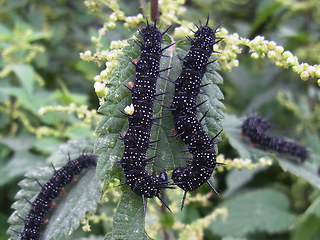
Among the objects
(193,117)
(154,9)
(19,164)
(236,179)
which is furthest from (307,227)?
(19,164)

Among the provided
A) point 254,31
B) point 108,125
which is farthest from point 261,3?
point 108,125

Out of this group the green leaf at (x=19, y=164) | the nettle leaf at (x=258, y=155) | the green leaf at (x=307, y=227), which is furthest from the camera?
the green leaf at (x=307, y=227)

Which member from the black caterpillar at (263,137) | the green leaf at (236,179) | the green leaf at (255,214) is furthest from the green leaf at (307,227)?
the black caterpillar at (263,137)

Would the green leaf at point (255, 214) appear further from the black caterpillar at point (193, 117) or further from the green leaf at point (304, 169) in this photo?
the black caterpillar at point (193, 117)

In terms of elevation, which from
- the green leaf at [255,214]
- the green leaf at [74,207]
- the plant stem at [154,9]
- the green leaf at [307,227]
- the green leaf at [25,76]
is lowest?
the green leaf at [307,227]

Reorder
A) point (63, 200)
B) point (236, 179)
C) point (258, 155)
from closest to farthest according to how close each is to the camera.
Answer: point (63, 200) < point (258, 155) < point (236, 179)

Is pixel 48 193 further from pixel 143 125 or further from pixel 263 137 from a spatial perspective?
pixel 263 137

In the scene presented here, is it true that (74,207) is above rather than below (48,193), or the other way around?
below
